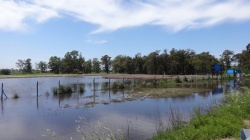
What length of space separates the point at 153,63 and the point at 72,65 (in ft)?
161

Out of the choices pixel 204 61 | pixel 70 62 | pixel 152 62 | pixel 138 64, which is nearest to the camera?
pixel 204 61

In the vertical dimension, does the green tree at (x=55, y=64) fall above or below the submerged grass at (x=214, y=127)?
above

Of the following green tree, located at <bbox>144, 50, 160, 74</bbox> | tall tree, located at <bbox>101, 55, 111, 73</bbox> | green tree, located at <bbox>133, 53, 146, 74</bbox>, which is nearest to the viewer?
green tree, located at <bbox>144, 50, 160, 74</bbox>

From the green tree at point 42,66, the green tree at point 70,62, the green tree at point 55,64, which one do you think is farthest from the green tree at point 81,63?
the green tree at point 42,66

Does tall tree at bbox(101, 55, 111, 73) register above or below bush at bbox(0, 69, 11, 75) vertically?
above

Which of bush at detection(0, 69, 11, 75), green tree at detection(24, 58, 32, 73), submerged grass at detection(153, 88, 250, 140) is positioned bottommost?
submerged grass at detection(153, 88, 250, 140)

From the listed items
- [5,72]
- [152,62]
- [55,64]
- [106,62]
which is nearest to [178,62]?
[152,62]

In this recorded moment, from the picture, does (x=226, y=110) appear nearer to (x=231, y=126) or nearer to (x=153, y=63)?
(x=231, y=126)

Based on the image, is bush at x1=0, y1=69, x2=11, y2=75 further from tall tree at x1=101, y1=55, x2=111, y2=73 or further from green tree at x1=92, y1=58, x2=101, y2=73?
tall tree at x1=101, y1=55, x2=111, y2=73

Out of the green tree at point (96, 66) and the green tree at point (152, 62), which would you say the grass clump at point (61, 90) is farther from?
the green tree at point (96, 66)

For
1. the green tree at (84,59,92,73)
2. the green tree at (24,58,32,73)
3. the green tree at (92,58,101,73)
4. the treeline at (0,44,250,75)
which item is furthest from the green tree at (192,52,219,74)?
the green tree at (24,58,32,73)

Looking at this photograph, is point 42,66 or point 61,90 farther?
point 42,66

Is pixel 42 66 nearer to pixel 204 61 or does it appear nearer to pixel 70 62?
pixel 70 62

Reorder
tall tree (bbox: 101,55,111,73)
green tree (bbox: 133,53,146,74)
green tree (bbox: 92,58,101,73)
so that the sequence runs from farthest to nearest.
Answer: green tree (bbox: 92,58,101,73)
tall tree (bbox: 101,55,111,73)
green tree (bbox: 133,53,146,74)
